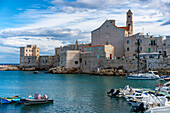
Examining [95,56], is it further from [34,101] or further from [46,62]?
[34,101]

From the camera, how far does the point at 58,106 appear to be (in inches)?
862

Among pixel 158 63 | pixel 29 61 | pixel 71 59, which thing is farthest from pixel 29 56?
pixel 158 63

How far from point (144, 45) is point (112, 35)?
31.0ft

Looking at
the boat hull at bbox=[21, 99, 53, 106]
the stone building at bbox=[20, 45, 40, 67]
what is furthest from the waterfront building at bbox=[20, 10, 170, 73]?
the boat hull at bbox=[21, 99, 53, 106]

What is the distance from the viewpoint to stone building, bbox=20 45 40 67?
85.8m

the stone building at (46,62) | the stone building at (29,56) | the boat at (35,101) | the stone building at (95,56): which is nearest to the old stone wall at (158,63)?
the stone building at (95,56)

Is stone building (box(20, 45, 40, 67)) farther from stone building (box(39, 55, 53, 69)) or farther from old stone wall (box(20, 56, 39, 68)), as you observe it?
stone building (box(39, 55, 53, 69))

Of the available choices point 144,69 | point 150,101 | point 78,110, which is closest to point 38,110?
point 78,110

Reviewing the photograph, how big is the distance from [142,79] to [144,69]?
7917 millimetres

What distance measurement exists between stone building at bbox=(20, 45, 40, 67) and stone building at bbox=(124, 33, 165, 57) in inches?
1533

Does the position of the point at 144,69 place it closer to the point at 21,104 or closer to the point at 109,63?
the point at 109,63

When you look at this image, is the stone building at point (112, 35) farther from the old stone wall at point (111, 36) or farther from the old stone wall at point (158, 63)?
the old stone wall at point (158, 63)

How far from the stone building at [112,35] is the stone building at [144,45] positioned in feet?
7.00

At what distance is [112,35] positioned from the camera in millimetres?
62156
